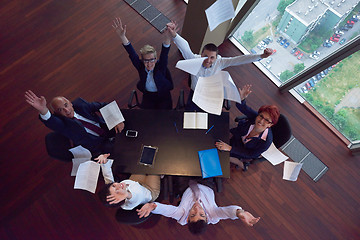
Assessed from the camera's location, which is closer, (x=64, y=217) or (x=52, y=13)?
(x=64, y=217)

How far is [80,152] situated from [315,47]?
112 inches

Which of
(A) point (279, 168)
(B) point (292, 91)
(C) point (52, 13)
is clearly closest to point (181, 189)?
(A) point (279, 168)

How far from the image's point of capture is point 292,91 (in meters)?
3.27

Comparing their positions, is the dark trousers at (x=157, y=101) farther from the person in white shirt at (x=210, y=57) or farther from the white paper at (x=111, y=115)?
the white paper at (x=111, y=115)

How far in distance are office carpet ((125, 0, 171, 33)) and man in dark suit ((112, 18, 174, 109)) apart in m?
1.38

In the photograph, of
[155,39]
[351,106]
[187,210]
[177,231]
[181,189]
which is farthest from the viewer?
[155,39]

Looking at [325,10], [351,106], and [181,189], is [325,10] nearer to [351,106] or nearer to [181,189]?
[351,106]

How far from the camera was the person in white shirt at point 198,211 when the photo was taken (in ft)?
5.81

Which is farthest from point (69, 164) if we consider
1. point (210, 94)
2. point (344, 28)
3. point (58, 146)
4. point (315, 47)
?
point (344, 28)

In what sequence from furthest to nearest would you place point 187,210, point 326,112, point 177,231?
point 326,112 → point 177,231 → point 187,210

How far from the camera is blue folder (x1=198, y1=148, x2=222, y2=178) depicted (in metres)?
1.92

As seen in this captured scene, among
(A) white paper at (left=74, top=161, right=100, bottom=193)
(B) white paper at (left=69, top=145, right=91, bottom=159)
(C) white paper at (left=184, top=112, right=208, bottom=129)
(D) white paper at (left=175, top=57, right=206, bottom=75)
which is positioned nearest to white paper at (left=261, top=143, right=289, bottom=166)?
(C) white paper at (left=184, top=112, right=208, bottom=129)

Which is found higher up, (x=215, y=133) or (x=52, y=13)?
(x=215, y=133)

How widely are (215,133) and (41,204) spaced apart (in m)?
2.26
